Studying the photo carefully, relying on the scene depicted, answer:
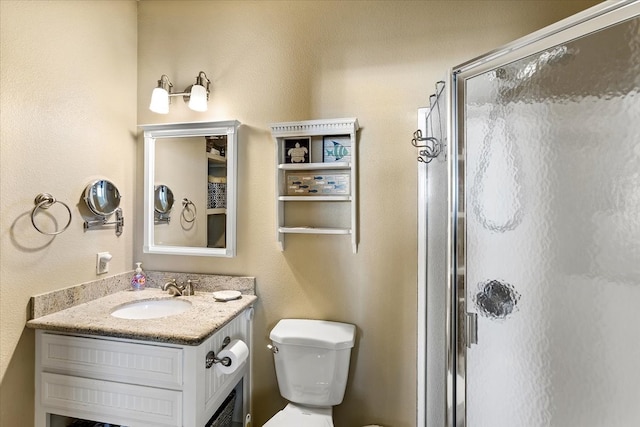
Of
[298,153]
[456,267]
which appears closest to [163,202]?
[298,153]

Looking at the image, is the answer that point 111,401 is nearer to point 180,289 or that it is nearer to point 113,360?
point 113,360

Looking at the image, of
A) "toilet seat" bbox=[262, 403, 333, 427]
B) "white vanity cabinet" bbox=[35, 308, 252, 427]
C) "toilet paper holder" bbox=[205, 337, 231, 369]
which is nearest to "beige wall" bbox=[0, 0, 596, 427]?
"white vanity cabinet" bbox=[35, 308, 252, 427]

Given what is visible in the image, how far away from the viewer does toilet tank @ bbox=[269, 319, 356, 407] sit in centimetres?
146

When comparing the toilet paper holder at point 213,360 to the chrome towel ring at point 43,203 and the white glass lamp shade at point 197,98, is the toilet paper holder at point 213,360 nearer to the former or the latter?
the chrome towel ring at point 43,203

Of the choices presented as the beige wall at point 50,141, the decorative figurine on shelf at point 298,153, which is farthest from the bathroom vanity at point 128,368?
the decorative figurine on shelf at point 298,153

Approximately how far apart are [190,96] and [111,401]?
1.52 metres

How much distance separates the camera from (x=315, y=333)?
1512 millimetres

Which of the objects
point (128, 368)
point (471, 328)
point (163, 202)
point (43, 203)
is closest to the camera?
point (471, 328)

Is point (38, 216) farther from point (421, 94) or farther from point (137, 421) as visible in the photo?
point (421, 94)

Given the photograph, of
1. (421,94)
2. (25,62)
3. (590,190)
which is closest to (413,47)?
(421,94)

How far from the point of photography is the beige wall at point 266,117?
4.51 feet

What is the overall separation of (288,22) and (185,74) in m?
0.68

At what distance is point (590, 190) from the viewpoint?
2.81ft

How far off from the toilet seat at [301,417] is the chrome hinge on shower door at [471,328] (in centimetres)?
79
